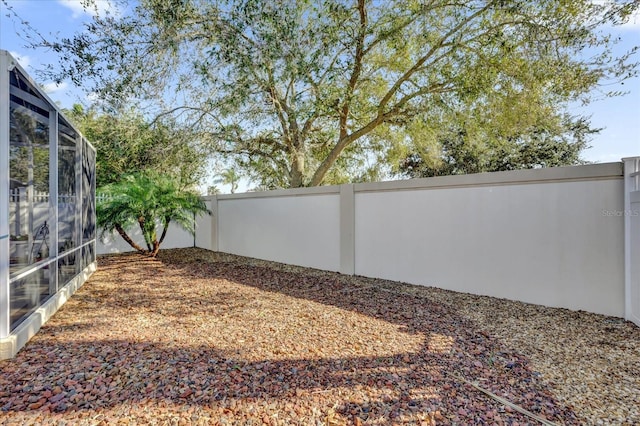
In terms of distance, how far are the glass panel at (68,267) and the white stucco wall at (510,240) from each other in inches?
198

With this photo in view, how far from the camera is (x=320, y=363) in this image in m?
3.04

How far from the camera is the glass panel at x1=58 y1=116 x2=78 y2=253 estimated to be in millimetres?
5121

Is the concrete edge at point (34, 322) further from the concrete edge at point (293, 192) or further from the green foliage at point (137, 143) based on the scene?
the concrete edge at point (293, 192)

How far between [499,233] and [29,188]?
7079 mm

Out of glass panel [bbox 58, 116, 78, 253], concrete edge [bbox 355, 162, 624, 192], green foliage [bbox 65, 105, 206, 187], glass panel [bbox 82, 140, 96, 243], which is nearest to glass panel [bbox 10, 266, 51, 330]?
glass panel [bbox 58, 116, 78, 253]

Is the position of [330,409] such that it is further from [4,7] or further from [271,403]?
[4,7]

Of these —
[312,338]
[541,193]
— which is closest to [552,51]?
[541,193]

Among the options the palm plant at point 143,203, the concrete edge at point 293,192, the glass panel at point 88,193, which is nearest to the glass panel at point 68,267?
the glass panel at point 88,193

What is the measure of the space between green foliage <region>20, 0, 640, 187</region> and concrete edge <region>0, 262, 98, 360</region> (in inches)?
152

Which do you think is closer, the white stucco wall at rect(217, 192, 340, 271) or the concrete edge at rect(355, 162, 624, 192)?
the concrete edge at rect(355, 162, 624, 192)

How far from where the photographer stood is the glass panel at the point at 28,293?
3.54 m

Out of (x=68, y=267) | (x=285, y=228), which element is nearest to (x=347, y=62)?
(x=285, y=228)

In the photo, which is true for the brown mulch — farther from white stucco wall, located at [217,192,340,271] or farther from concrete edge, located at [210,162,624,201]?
white stucco wall, located at [217,192,340,271]

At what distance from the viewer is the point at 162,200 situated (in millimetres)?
8602
